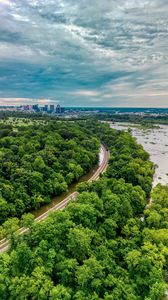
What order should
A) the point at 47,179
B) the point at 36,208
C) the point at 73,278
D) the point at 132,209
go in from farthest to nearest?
the point at 47,179, the point at 36,208, the point at 132,209, the point at 73,278

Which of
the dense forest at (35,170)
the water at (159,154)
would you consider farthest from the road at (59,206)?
the water at (159,154)

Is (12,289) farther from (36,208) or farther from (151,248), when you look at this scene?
(36,208)

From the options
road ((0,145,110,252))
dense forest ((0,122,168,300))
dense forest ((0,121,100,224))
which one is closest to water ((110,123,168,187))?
road ((0,145,110,252))

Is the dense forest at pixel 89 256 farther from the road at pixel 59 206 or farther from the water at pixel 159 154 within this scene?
the water at pixel 159 154

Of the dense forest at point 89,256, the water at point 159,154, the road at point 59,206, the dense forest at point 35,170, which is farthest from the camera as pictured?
the water at point 159,154

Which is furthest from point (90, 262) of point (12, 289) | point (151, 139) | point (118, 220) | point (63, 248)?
point (151, 139)

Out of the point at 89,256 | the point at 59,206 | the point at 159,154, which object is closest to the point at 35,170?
the point at 59,206
